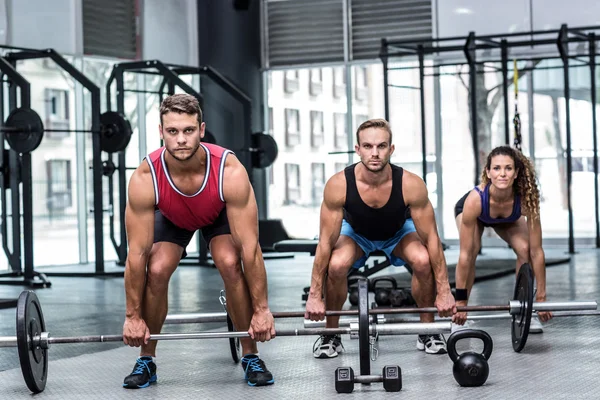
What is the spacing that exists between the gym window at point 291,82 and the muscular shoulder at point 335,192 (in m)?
8.46

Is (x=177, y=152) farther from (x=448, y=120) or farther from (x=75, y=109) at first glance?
(x=448, y=120)

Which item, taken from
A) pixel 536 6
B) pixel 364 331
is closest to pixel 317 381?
pixel 364 331

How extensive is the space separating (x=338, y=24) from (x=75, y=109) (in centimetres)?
346

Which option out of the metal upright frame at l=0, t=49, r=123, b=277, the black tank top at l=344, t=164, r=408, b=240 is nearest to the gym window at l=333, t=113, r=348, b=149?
the metal upright frame at l=0, t=49, r=123, b=277

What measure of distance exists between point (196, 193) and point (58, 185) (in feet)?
24.0

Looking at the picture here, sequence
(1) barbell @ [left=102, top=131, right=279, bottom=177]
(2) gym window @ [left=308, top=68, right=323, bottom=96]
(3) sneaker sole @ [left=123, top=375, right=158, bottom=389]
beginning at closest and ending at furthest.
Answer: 1. (3) sneaker sole @ [left=123, top=375, right=158, bottom=389]
2. (1) barbell @ [left=102, top=131, right=279, bottom=177]
3. (2) gym window @ [left=308, top=68, right=323, bottom=96]

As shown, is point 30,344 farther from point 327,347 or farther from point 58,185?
point 58,185

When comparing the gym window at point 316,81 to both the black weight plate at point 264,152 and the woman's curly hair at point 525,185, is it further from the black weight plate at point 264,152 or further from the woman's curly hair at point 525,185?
the woman's curly hair at point 525,185

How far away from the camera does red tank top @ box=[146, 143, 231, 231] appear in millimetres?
3197

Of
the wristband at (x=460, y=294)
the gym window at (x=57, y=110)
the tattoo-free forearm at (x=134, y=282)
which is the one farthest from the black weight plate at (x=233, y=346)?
the gym window at (x=57, y=110)

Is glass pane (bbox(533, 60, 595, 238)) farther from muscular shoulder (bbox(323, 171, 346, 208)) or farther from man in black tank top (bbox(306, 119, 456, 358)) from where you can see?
muscular shoulder (bbox(323, 171, 346, 208))

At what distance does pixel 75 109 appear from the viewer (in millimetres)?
10102

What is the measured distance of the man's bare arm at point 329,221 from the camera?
366 centimetres

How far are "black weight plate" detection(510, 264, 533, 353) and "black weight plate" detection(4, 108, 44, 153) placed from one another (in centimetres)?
438
